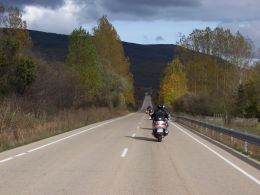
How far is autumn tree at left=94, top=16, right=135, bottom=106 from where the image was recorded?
79900mm

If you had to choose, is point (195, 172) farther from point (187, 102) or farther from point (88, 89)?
point (187, 102)

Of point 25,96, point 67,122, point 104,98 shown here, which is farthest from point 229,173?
point 104,98

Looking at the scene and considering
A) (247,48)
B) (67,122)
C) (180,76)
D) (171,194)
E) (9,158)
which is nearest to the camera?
(171,194)

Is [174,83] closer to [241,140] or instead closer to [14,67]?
[14,67]

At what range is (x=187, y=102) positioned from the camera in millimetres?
77188

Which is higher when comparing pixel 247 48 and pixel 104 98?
pixel 247 48

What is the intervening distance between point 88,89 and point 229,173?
50.0 m

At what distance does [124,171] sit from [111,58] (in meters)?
75.0

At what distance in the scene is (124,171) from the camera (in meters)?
13.9

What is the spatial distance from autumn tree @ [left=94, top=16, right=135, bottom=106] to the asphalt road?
5853 cm

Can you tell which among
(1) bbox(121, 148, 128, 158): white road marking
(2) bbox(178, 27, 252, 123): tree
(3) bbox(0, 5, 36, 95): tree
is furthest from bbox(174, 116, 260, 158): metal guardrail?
(2) bbox(178, 27, 252, 123): tree

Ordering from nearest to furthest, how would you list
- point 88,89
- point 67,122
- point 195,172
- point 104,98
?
point 195,172 → point 67,122 → point 88,89 → point 104,98

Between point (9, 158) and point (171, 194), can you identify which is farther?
point (9, 158)

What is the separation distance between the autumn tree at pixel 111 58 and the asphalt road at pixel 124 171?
2304 inches
